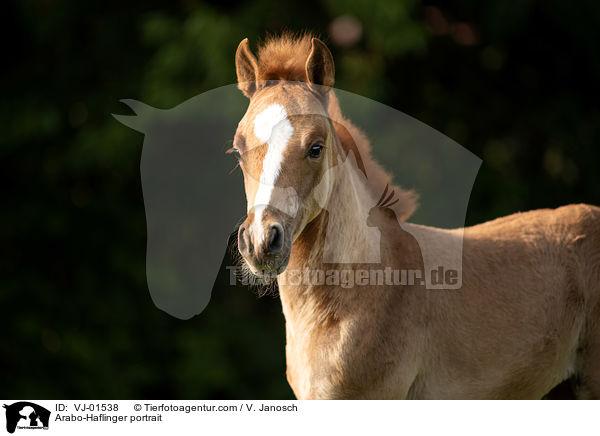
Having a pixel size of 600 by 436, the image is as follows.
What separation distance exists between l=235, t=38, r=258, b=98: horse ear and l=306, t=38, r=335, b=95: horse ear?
256 millimetres

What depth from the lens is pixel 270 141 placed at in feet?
8.52

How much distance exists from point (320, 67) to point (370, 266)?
921 millimetres

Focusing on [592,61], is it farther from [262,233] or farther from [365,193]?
[262,233]

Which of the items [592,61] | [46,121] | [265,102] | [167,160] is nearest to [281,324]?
[167,160]

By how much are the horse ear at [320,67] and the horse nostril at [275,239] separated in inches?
29.3

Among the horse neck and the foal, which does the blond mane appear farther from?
the horse neck

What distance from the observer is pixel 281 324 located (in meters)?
9.34

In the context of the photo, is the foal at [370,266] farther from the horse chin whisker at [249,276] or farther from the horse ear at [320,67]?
the horse chin whisker at [249,276]

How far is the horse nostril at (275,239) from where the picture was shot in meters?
2.40

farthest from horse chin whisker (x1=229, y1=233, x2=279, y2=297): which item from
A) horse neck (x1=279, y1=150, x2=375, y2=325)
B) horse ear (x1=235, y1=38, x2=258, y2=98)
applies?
horse ear (x1=235, y1=38, x2=258, y2=98)

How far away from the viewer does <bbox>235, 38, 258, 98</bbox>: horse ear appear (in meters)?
2.83
